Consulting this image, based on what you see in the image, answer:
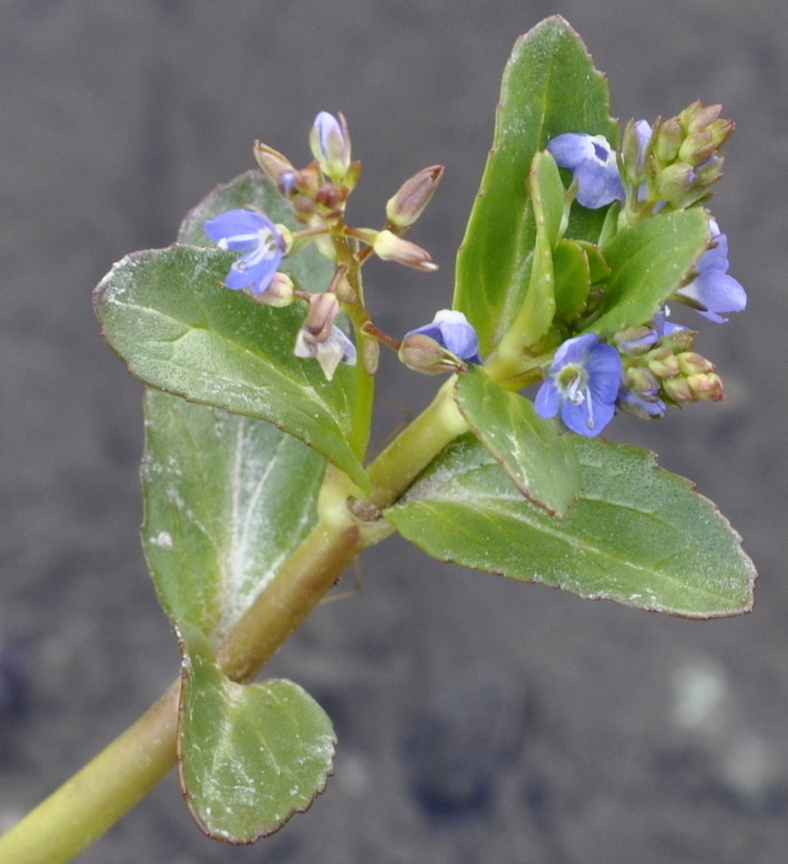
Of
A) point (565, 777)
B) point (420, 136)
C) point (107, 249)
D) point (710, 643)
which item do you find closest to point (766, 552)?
point (710, 643)

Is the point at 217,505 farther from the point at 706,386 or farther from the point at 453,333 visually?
the point at 706,386

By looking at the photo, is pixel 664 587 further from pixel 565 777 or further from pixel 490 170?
pixel 565 777

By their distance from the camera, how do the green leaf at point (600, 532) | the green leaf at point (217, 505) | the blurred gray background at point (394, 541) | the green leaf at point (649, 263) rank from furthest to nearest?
the blurred gray background at point (394, 541)
the green leaf at point (217, 505)
the green leaf at point (600, 532)
the green leaf at point (649, 263)

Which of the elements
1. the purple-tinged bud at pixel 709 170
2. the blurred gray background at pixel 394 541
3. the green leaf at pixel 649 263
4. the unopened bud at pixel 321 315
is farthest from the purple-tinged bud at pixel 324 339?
the blurred gray background at pixel 394 541

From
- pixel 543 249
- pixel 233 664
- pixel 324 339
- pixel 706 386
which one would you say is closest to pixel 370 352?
pixel 324 339

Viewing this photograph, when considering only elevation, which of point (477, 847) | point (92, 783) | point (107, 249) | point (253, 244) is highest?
point (253, 244)

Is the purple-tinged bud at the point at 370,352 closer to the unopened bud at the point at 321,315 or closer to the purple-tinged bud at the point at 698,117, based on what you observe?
the unopened bud at the point at 321,315
